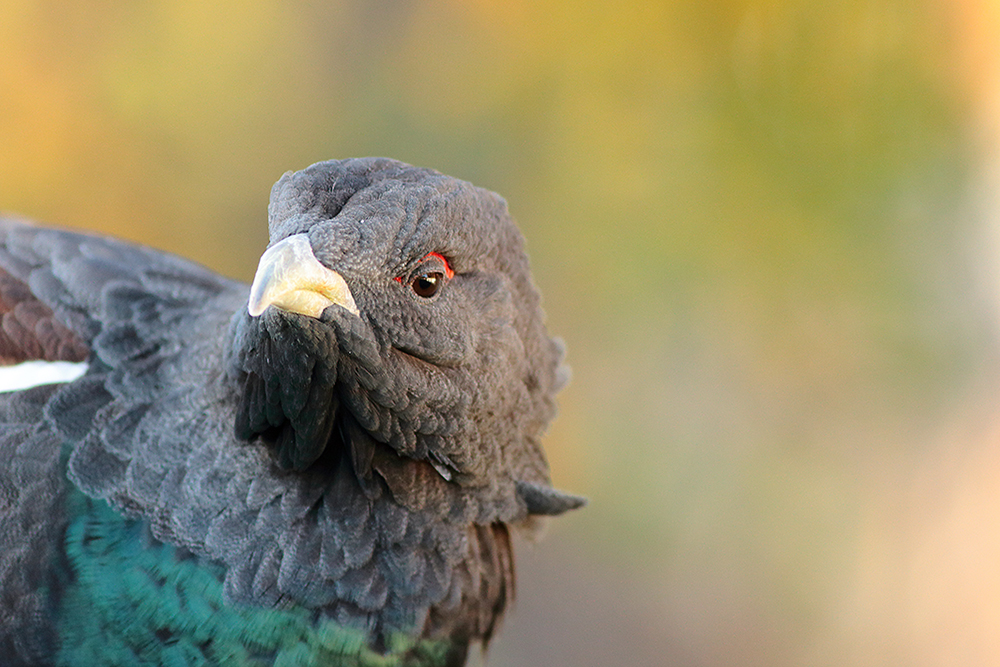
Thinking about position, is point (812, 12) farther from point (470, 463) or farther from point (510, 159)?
point (470, 463)

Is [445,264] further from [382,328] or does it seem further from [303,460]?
[303,460]

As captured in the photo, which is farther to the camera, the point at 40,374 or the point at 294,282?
the point at 40,374

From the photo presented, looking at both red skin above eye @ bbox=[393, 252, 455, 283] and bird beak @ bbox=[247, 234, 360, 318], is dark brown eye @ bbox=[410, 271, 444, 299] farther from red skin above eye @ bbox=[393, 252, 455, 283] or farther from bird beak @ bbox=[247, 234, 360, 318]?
bird beak @ bbox=[247, 234, 360, 318]

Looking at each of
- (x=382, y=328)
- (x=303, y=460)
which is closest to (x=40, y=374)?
(x=303, y=460)

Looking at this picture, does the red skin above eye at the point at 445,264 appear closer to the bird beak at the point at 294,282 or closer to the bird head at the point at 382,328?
the bird head at the point at 382,328

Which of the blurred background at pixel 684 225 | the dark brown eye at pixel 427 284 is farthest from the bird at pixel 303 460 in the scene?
the blurred background at pixel 684 225

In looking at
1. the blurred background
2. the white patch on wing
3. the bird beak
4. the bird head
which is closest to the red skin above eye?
the bird head
